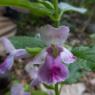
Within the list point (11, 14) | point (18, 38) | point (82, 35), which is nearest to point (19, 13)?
point (11, 14)

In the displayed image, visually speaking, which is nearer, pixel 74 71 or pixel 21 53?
pixel 21 53

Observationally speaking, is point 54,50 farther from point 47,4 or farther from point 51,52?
point 47,4

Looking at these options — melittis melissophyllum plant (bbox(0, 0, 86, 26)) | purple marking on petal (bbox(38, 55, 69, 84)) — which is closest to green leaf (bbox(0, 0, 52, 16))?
melittis melissophyllum plant (bbox(0, 0, 86, 26))

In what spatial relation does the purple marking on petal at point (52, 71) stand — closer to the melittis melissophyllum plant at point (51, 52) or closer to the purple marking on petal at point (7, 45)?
the melittis melissophyllum plant at point (51, 52)

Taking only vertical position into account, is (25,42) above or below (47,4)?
below

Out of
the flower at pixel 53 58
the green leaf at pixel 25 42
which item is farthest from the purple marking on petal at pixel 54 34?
the green leaf at pixel 25 42

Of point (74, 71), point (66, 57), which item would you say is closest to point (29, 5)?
point (66, 57)
